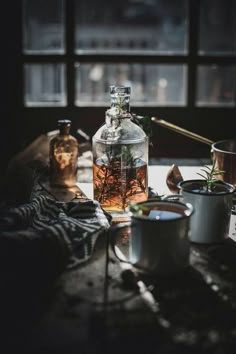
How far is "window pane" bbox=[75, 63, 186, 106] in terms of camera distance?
2.83 metres

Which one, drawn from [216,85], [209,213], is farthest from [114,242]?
[216,85]

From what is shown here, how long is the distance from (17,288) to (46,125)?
1.89 metres

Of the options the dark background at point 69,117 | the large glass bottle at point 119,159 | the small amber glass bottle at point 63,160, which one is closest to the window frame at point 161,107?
the dark background at point 69,117

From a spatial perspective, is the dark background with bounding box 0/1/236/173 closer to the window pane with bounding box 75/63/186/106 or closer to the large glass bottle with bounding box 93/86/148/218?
the window pane with bounding box 75/63/186/106

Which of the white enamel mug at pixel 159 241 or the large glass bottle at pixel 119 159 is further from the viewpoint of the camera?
the large glass bottle at pixel 119 159

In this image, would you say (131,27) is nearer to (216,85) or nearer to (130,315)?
(216,85)

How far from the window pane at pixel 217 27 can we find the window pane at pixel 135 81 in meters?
0.14

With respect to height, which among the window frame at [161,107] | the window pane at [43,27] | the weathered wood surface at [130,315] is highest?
the window pane at [43,27]

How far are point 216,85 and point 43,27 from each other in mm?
763

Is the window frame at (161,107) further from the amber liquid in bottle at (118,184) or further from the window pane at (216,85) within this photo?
the amber liquid in bottle at (118,184)

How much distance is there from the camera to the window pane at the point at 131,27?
281cm

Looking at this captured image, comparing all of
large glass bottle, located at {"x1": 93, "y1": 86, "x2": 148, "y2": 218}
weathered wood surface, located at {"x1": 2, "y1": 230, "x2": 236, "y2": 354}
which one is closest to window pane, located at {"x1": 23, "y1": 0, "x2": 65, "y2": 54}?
large glass bottle, located at {"x1": 93, "y1": 86, "x2": 148, "y2": 218}

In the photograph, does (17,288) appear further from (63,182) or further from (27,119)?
(27,119)

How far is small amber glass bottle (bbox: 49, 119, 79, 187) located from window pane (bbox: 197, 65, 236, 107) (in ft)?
4.18
